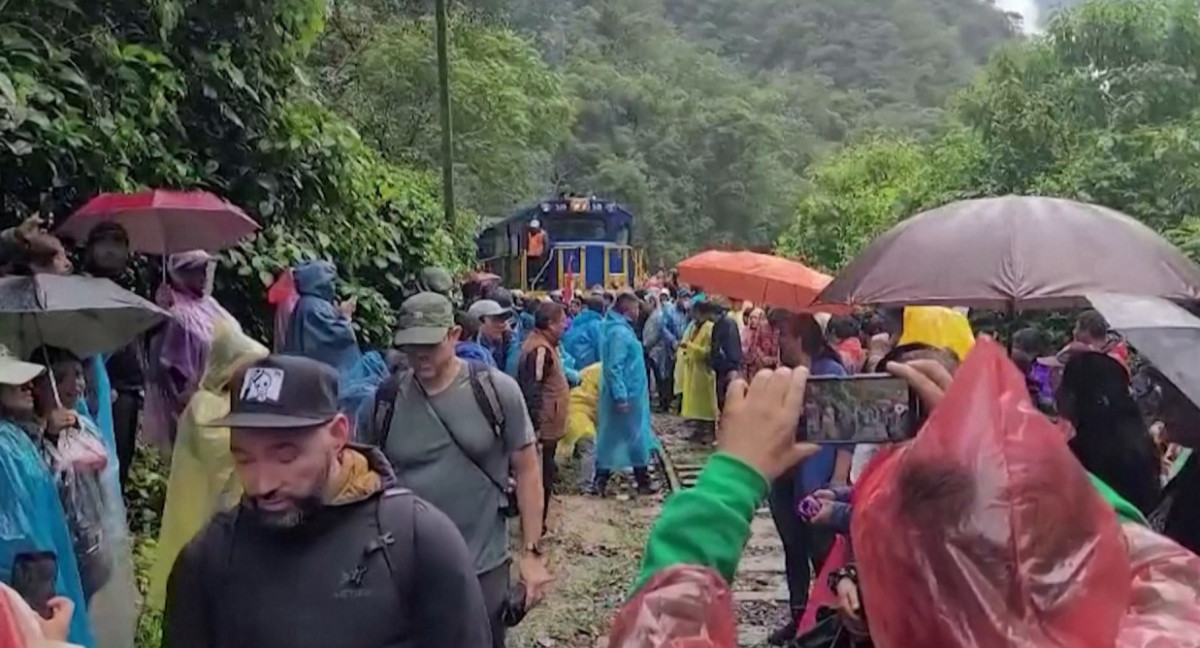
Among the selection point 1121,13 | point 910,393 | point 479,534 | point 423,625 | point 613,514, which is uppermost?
point 1121,13

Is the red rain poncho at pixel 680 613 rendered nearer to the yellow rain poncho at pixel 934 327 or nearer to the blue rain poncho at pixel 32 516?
the blue rain poncho at pixel 32 516

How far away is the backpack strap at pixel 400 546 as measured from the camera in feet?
9.45

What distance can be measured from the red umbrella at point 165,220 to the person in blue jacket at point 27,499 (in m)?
2.52

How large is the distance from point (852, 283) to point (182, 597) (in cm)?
312

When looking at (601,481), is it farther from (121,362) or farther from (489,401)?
(489,401)

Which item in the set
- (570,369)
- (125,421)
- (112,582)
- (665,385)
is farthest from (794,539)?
(665,385)

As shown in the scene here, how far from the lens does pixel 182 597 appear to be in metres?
A: 2.97

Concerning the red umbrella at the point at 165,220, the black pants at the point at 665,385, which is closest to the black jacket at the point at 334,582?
the red umbrella at the point at 165,220

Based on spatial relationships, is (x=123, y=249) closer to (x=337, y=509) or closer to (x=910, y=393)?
(x=337, y=509)

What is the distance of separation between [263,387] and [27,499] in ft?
4.08

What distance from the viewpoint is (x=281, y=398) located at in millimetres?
2885

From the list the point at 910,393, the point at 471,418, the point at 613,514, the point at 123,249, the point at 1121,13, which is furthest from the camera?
the point at 1121,13

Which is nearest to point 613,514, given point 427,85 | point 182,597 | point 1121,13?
point 182,597

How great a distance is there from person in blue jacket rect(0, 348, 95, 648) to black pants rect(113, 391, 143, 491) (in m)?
2.60
